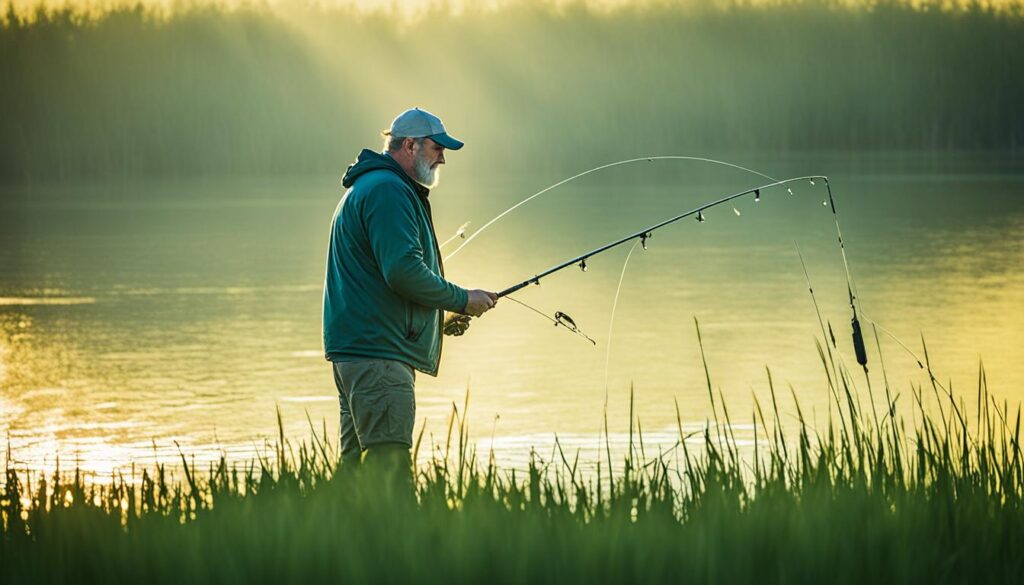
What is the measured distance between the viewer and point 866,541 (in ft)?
16.1

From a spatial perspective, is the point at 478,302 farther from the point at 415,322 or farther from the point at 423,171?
the point at 423,171

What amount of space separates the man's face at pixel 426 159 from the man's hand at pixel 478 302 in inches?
16.2

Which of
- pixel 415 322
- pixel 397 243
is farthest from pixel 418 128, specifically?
pixel 415 322

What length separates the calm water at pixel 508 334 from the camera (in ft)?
47.2

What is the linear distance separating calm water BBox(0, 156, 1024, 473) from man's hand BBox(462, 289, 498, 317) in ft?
2.97

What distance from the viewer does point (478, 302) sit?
18.9 ft

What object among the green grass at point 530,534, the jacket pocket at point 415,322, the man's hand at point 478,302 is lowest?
the green grass at point 530,534

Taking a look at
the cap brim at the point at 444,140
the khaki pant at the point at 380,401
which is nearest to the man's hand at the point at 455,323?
the khaki pant at the point at 380,401

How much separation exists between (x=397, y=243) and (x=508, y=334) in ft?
59.7

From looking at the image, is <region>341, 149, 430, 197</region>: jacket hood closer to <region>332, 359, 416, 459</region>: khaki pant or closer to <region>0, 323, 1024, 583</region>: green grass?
<region>332, 359, 416, 459</region>: khaki pant

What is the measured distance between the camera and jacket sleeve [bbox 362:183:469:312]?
17.9 ft

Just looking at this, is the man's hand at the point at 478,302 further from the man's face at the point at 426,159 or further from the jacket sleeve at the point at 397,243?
the man's face at the point at 426,159

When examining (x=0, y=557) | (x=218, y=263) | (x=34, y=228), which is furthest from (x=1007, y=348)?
(x=34, y=228)

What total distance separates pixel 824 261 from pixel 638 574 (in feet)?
110
